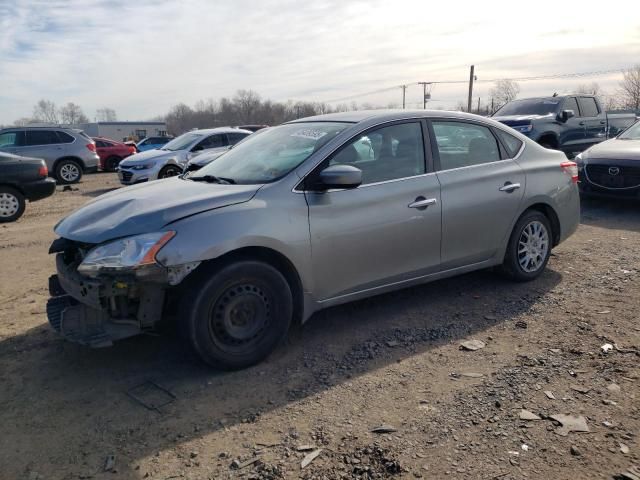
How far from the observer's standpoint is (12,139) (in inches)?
579

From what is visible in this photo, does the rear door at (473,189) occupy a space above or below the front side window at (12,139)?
below

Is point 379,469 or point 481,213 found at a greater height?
point 481,213

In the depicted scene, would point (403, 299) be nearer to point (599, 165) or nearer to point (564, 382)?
point (564, 382)

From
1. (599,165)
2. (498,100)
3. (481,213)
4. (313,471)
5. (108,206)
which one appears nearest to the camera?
(313,471)

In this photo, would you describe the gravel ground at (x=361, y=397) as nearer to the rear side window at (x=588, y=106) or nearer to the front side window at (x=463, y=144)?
the front side window at (x=463, y=144)

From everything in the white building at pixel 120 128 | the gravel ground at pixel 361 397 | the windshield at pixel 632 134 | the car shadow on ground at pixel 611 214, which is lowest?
the gravel ground at pixel 361 397

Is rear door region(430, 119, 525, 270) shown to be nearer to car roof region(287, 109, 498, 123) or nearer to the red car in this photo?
car roof region(287, 109, 498, 123)

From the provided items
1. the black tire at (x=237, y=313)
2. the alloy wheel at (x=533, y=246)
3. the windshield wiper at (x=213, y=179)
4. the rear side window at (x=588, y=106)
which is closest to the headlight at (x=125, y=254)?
the black tire at (x=237, y=313)

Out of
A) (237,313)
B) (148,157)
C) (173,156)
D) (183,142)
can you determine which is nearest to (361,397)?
(237,313)

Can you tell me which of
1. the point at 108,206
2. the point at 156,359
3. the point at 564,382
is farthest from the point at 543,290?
the point at 108,206

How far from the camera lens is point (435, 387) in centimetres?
335

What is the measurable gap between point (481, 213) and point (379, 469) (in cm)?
267

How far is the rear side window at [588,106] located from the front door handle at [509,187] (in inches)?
410

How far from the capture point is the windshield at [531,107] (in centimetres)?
1313
